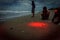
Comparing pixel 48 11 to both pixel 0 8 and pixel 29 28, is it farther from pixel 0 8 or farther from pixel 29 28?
pixel 0 8

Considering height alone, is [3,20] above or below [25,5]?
below

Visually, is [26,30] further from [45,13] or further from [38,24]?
[45,13]

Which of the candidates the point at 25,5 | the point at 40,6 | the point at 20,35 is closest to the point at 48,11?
the point at 40,6

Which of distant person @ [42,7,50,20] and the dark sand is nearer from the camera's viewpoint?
the dark sand

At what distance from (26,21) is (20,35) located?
0.68ft

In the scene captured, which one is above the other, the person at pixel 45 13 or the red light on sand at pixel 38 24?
the person at pixel 45 13

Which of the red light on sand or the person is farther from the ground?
the person

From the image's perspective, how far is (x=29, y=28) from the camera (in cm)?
267

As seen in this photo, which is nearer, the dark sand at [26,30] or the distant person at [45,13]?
the dark sand at [26,30]

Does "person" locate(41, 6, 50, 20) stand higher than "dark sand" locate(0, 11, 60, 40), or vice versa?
"person" locate(41, 6, 50, 20)

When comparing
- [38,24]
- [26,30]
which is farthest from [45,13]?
[26,30]

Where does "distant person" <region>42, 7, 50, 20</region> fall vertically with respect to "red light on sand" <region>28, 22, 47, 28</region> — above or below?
above

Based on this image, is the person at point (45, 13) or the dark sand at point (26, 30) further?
the person at point (45, 13)

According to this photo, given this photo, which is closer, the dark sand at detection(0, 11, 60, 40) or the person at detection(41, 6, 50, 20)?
the dark sand at detection(0, 11, 60, 40)
